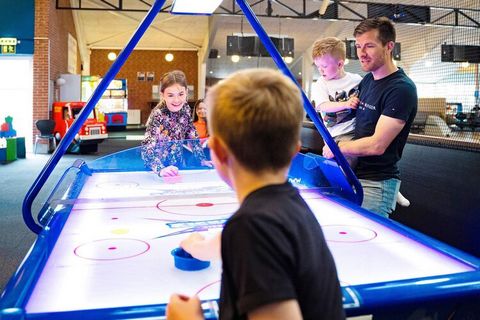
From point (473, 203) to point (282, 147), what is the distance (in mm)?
2183

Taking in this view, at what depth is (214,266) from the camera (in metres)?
1.19

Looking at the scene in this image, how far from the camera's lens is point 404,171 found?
319 cm

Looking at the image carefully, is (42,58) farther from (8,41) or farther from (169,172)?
(169,172)

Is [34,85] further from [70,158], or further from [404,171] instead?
[404,171]

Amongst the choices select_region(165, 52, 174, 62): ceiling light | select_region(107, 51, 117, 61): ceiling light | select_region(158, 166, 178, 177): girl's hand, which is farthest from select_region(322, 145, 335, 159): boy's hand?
select_region(107, 51, 117, 61): ceiling light

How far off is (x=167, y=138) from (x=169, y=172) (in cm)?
32

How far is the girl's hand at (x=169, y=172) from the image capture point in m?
2.63

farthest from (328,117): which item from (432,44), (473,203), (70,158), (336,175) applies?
(432,44)

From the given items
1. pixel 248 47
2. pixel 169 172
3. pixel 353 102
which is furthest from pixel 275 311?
pixel 248 47

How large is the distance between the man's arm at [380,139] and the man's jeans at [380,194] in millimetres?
167

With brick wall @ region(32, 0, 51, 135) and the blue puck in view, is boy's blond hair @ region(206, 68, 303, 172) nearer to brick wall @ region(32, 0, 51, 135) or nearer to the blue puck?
the blue puck

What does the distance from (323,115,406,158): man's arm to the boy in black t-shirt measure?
1.15 m

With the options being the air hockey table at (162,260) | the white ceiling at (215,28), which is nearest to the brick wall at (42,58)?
the white ceiling at (215,28)

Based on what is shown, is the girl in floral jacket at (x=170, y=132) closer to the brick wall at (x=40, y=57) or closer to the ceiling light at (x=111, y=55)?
the brick wall at (x=40, y=57)
